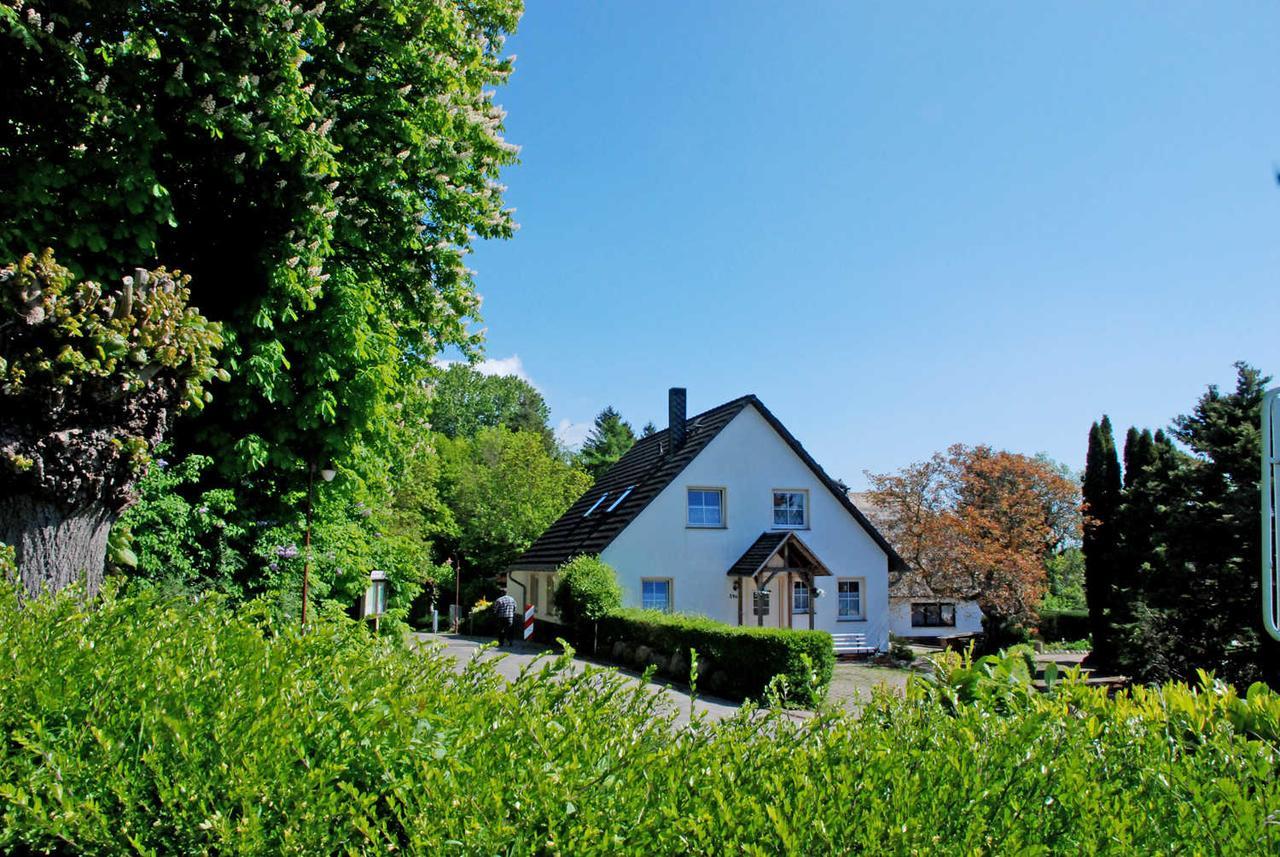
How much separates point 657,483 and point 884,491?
1238 cm

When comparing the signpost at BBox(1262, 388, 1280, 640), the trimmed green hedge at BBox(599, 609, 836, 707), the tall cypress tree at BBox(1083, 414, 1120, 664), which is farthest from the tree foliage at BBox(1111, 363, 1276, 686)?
the tall cypress tree at BBox(1083, 414, 1120, 664)

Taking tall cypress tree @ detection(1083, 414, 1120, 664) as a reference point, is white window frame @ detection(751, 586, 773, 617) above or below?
below

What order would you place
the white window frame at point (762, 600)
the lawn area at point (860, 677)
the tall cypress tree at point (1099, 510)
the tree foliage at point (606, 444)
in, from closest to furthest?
the lawn area at point (860, 677)
the white window frame at point (762, 600)
the tall cypress tree at point (1099, 510)
the tree foliage at point (606, 444)

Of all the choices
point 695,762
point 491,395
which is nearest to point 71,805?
point 695,762

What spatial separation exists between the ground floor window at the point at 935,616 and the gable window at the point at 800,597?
15.1 m

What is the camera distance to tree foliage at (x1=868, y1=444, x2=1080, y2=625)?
1165 inches

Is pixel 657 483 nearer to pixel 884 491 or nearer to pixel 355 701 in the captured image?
pixel 884 491

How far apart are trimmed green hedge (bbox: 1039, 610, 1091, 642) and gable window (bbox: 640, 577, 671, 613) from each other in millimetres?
22993

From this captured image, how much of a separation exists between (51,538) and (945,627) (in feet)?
128

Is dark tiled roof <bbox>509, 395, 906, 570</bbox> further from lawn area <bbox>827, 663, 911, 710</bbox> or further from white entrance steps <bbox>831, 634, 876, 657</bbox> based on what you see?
lawn area <bbox>827, 663, 911, 710</bbox>

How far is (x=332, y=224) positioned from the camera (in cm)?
1085

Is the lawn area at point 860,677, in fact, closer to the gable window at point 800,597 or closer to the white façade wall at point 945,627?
the gable window at point 800,597

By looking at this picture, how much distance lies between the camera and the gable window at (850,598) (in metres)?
27.3

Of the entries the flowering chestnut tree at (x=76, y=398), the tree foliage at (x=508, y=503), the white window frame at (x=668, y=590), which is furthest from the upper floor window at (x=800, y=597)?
the flowering chestnut tree at (x=76, y=398)
